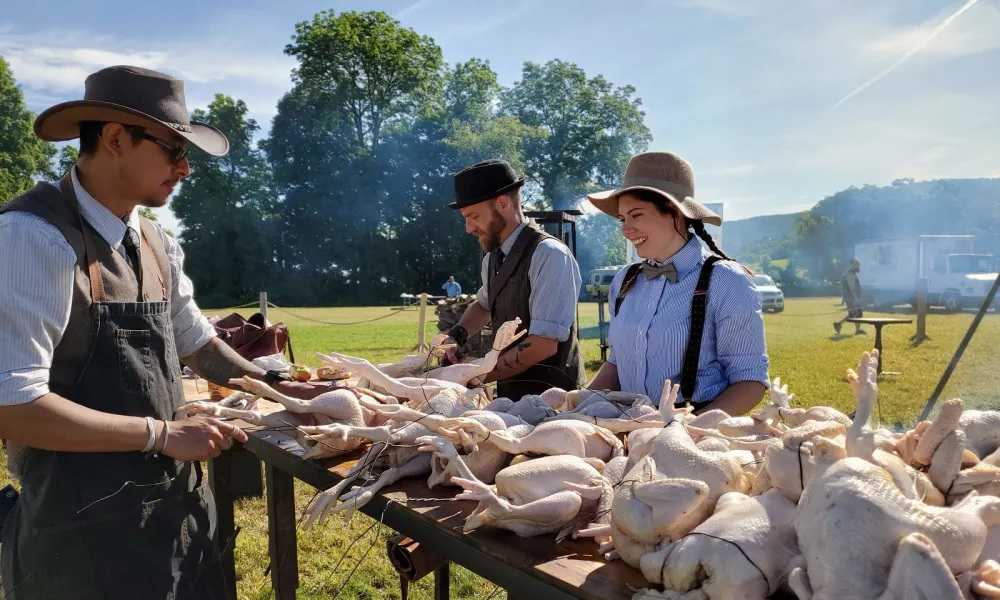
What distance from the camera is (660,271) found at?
222 cm

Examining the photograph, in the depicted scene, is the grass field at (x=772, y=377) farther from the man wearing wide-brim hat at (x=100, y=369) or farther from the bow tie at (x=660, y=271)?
the bow tie at (x=660, y=271)

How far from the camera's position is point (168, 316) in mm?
1892

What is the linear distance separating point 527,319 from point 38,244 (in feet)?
6.81

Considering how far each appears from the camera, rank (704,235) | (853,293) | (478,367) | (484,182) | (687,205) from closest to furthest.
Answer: (478,367) < (687,205) < (704,235) < (484,182) < (853,293)

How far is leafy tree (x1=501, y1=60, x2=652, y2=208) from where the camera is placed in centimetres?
3591

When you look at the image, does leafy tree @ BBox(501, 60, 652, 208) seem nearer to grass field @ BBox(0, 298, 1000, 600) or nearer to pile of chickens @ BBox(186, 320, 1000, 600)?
grass field @ BBox(0, 298, 1000, 600)

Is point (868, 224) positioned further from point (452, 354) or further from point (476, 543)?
point (476, 543)

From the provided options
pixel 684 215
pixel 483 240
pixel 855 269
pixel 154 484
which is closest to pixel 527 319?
pixel 483 240

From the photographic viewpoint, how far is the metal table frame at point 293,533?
1.09 metres

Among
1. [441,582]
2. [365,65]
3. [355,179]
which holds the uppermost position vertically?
[365,65]

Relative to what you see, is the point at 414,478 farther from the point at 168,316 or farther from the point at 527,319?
the point at 527,319

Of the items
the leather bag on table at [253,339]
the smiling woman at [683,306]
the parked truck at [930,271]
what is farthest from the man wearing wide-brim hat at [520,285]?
the parked truck at [930,271]

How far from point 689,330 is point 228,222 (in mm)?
33725

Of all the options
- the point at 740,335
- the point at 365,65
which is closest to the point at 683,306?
the point at 740,335
